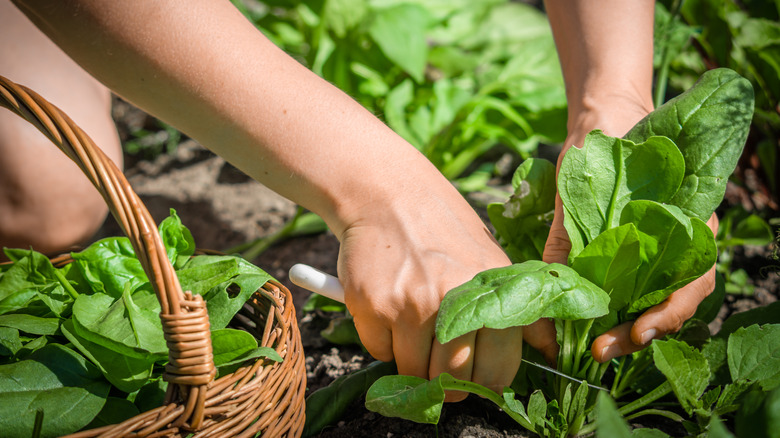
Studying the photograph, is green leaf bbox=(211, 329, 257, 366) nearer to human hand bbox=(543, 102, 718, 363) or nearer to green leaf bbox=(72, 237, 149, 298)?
green leaf bbox=(72, 237, 149, 298)

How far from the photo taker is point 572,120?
932 millimetres

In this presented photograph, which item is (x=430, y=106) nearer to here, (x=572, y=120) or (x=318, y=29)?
(x=318, y=29)

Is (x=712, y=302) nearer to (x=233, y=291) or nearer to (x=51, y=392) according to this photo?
(x=233, y=291)

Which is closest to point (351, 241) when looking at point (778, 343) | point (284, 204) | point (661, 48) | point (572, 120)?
point (572, 120)

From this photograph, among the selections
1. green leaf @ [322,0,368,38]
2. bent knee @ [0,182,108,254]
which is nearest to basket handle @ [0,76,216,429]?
bent knee @ [0,182,108,254]

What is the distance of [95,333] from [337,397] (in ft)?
1.21

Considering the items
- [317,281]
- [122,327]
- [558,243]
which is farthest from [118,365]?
[558,243]

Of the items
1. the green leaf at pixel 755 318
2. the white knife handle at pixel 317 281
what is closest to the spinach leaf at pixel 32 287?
the white knife handle at pixel 317 281

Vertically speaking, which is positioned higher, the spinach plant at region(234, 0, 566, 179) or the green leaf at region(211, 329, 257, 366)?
the spinach plant at region(234, 0, 566, 179)

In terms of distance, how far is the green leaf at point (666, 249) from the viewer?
66 cm

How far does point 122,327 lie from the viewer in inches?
26.6

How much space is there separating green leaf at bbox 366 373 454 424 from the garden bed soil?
4.1 inches

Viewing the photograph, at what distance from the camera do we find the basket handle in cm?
54

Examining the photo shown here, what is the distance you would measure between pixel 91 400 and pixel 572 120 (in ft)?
2.71
